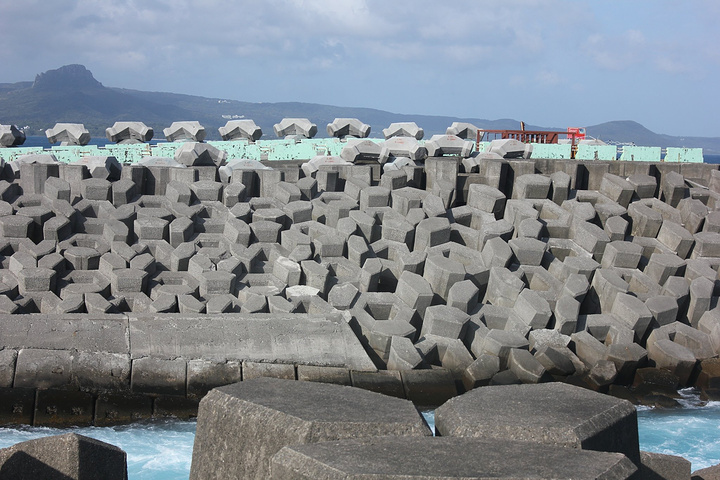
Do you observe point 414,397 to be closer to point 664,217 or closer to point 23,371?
point 23,371

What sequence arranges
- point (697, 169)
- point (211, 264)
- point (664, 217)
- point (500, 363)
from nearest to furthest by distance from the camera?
1. point (500, 363)
2. point (211, 264)
3. point (664, 217)
4. point (697, 169)

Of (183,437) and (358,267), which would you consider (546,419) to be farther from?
(358,267)

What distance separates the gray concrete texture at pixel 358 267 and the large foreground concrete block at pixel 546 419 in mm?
4755

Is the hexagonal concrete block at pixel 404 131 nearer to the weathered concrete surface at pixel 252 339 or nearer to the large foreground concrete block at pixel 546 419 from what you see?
the weathered concrete surface at pixel 252 339

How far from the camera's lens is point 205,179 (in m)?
11.2

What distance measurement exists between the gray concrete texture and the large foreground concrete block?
15.6 feet

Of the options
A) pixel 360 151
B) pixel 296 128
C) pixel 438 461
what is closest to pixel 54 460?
pixel 438 461

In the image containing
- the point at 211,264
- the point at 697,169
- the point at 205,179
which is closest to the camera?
the point at 211,264

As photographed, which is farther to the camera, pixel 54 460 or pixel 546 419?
pixel 546 419

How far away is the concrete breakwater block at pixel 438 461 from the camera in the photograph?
8.45 ft

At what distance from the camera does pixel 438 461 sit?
2.70 metres

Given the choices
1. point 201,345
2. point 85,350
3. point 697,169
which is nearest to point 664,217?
point 697,169

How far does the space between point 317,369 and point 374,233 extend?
293cm

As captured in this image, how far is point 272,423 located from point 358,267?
689cm
